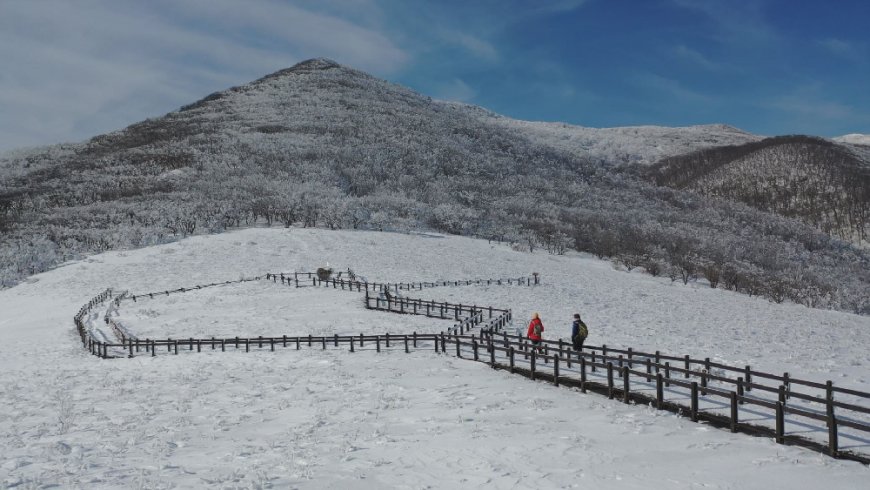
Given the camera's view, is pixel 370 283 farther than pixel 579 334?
Yes

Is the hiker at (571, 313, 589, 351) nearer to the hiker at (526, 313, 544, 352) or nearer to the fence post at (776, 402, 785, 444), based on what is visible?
the hiker at (526, 313, 544, 352)

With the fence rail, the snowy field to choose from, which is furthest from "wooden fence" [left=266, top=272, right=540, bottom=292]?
the snowy field

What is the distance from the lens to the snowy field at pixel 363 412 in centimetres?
1086

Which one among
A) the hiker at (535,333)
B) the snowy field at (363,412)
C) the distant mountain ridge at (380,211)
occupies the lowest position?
the snowy field at (363,412)

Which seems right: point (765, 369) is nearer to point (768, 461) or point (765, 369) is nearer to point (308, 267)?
point (768, 461)

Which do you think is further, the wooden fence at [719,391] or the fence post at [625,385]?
the fence post at [625,385]

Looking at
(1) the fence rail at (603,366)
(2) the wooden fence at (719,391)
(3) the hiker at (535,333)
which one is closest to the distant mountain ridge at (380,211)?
(1) the fence rail at (603,366)

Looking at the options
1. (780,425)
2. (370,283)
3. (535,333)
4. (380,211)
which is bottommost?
A: (370,283)

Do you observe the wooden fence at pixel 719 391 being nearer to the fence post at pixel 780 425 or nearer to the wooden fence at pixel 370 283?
the fence post at pixel 780 425

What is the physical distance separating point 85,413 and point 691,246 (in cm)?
12904

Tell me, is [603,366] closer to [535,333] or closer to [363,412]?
[535,333]

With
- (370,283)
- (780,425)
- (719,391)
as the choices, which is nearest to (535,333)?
(719,391)

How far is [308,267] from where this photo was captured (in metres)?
60.7

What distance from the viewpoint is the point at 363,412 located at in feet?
52.5
